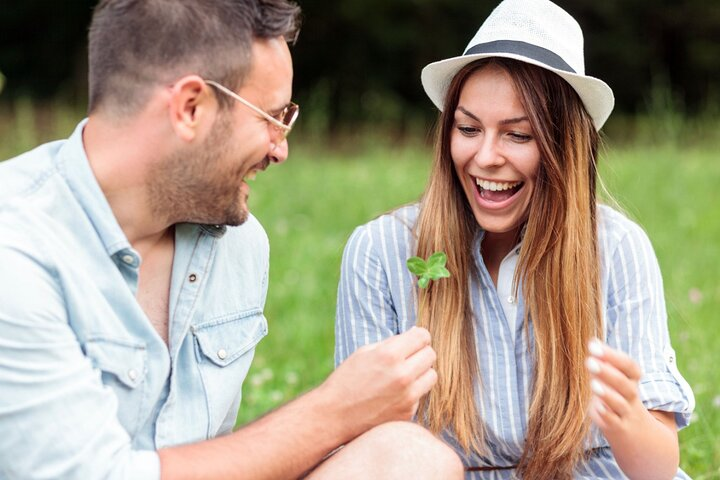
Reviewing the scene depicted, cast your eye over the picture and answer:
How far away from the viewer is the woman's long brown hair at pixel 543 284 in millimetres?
2834

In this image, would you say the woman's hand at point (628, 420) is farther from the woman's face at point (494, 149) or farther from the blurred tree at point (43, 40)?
the blurred tree at point (43, 40)

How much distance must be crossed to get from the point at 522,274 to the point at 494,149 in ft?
1.28

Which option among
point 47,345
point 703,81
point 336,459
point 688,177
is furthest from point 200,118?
point 703,81

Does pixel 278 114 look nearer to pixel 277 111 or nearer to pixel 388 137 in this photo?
pixel 277 111

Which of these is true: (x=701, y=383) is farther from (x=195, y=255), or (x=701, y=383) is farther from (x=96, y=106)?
(x=96, y=106)

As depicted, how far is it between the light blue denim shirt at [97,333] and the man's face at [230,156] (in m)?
0.14

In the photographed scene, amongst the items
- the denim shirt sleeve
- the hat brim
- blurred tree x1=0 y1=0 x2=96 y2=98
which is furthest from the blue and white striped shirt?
blurred tree x1=0 y1=0 x2=96 y2=98

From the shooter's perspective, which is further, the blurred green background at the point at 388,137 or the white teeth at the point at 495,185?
the blurred green background at the point at 388,137

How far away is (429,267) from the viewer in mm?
2791

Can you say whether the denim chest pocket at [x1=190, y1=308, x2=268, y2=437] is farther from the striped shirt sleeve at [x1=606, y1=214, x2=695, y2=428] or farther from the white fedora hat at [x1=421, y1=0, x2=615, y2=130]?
the striped shirt sleeve at [x1=606, y1=214, x2=695, y2=428]

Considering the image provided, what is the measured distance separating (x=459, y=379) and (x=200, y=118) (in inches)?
43.6

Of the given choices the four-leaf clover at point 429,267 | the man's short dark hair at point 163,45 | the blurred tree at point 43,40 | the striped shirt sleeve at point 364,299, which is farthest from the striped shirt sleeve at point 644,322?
the blurred tree at point 43,40

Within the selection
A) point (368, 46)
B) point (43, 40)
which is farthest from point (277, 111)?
point (43, 40)

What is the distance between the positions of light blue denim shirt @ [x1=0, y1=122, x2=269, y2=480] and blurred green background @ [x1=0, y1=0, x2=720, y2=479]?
116cm
